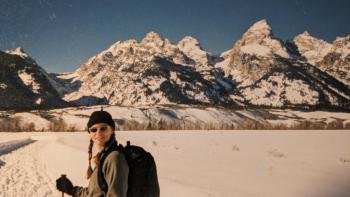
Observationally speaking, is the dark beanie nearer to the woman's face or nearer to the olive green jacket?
the woman's face

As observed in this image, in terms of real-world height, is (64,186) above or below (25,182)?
above

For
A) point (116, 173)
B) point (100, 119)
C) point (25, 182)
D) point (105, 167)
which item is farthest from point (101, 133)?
point (25, 182)

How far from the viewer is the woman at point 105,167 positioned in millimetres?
4633

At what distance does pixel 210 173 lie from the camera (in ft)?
61.6

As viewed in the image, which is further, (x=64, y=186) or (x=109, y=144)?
(x=64, y=186)

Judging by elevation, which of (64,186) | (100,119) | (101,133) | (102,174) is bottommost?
(64,186)

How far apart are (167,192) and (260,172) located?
6234 millimetres

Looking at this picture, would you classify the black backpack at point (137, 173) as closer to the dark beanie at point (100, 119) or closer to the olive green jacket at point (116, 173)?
the olive green jacket at point (116, 173)

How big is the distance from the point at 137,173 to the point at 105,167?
0.35m

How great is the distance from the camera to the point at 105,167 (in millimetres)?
4801

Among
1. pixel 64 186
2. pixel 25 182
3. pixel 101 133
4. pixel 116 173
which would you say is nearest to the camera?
pixel 116 173

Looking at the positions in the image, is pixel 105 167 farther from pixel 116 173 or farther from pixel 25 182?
pixel 25 182

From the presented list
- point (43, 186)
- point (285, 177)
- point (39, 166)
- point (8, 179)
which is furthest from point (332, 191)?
point (39, 166)

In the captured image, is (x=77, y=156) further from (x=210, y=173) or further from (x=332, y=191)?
(x=332, y=191)
